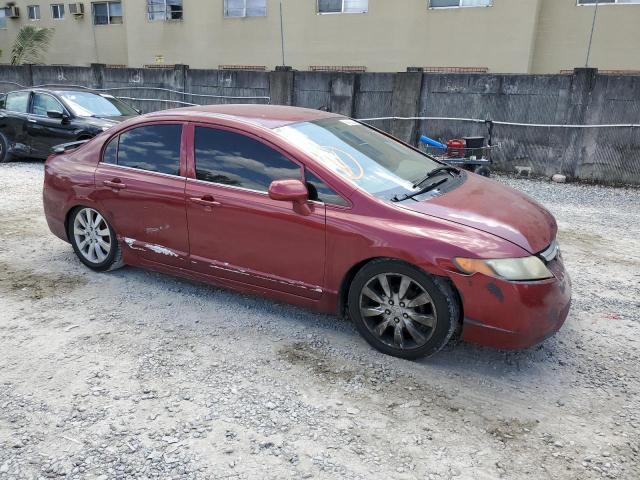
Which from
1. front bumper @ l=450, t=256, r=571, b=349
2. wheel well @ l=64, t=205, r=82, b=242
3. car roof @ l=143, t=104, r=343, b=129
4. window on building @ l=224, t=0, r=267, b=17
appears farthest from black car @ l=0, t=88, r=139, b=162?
window on building @ l=224, t=0, r=267, b=17

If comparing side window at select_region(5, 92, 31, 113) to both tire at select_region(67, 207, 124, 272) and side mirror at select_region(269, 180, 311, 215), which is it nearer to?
tire at select_region(67, 207, 124, 272)

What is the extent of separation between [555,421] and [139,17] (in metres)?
20.9

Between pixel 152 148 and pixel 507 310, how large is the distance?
307 cm

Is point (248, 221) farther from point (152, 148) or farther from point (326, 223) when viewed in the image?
point (152, 148)

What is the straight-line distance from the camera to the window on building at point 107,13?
22.7 m

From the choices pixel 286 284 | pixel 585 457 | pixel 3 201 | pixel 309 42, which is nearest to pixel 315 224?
pixel 286 284

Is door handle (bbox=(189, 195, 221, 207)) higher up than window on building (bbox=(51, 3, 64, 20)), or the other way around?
window on building (bbox=(51, 3, 64, 20))

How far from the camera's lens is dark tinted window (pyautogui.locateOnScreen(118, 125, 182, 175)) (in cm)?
428

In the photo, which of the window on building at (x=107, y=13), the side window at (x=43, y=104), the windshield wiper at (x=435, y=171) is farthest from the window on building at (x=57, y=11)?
the windshield wiper at (x=435, y=171)

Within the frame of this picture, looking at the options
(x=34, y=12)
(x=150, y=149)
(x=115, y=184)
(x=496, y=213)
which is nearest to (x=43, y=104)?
(x=115, y=184)

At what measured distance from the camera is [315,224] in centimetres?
360

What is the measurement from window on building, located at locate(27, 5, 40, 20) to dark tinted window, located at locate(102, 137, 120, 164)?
25.4m

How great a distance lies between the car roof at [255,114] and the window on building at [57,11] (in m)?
24.2

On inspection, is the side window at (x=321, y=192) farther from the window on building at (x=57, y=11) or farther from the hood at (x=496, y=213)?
the window on building at (x=57, y=11)
